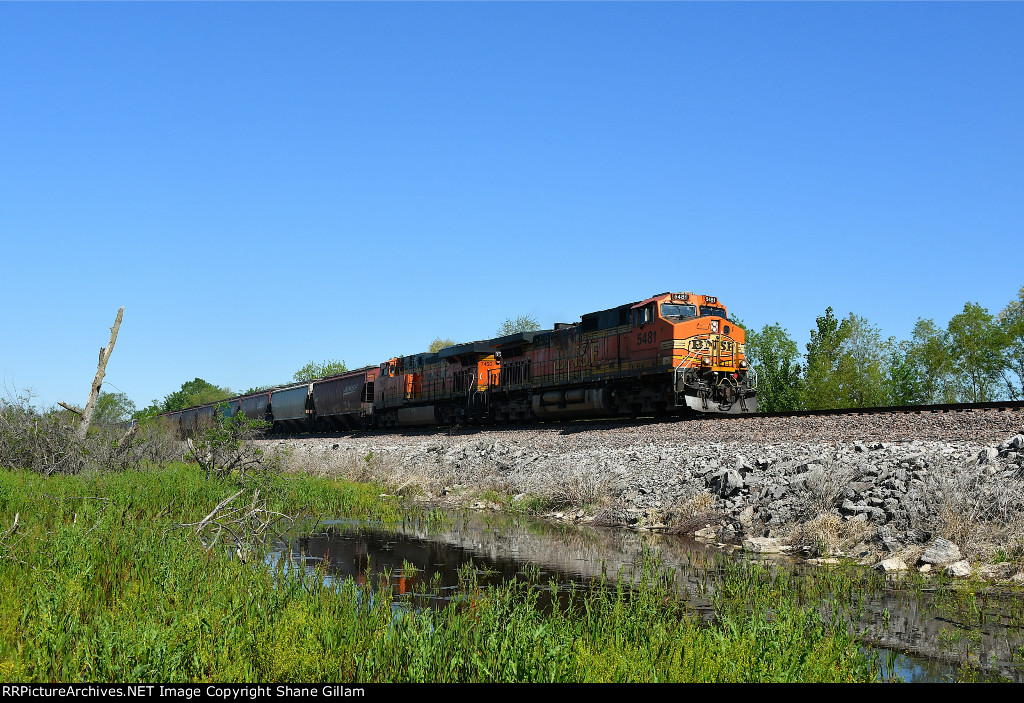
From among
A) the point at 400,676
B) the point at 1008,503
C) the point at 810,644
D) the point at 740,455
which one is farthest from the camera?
the point at 740,455

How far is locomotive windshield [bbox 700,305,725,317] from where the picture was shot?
83.4 feet

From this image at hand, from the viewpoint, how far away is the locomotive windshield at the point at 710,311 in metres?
25.4

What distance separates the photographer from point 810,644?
22.0 ft

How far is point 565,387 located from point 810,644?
22377 mm

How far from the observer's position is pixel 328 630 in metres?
6.67

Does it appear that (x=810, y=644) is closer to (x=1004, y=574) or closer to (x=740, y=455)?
(x=1004, y=574)

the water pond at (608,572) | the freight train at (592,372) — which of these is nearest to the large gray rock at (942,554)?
the water pond at (608,572)

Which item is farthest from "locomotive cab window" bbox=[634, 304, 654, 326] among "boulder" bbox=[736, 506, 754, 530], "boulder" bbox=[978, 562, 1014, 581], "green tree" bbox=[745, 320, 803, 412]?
"green tree" bbox=[745, 320, 803, 412]

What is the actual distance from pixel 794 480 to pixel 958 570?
4181mm

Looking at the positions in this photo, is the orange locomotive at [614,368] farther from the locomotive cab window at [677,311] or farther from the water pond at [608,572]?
the water pond at [608,572]

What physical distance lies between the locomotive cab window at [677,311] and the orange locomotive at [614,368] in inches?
1.2

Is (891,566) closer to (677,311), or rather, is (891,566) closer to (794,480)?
(794,480)

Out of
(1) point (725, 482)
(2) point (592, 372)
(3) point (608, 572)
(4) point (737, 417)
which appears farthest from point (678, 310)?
(3) point (608, 572)
